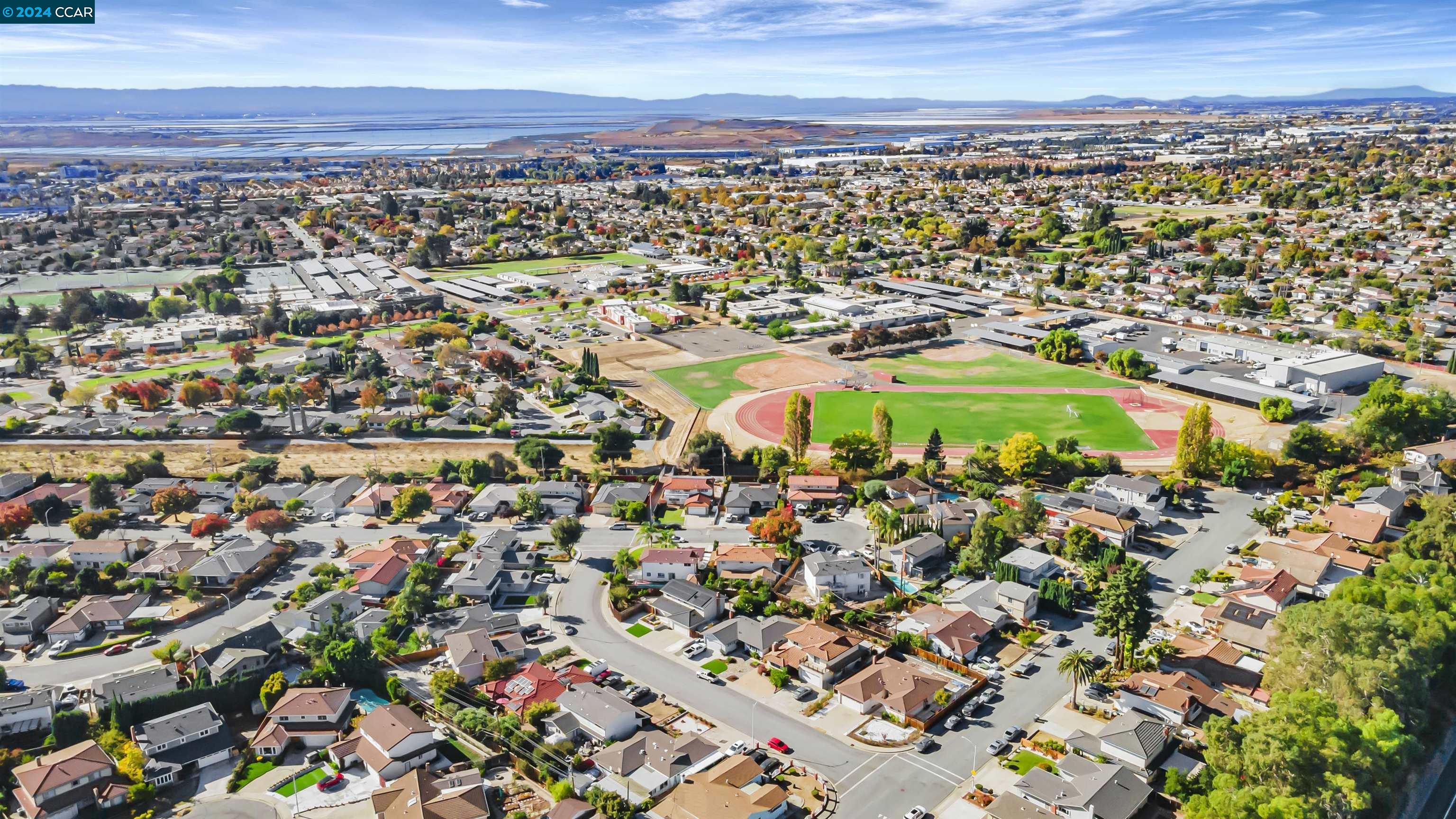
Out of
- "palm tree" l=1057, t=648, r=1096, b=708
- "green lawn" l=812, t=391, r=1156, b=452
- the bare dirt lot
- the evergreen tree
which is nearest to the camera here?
"palm tree" l=1057, t=648, r=1096, b=708

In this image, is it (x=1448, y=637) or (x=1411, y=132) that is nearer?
(x=1448, y=637)

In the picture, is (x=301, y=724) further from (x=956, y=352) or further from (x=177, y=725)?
(x=956, y=352)

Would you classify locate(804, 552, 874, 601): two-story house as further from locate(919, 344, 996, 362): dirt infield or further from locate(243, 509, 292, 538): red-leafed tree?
locate(919, 344, 996, 362): dirt infield

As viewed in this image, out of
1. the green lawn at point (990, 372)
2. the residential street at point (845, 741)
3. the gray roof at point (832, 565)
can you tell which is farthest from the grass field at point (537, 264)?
the gray roof at point (832, 565)

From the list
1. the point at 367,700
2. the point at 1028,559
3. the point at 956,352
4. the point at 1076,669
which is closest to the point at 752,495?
the point at 1028,559

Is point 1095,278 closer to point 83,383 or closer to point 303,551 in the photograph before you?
point 303,551

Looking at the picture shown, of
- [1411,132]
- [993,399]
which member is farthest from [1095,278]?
[1411,132]

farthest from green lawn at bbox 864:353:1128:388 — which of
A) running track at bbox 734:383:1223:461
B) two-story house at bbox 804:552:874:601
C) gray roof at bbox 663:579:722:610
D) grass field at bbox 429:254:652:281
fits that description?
grass field at bbox 429:254:652:281
